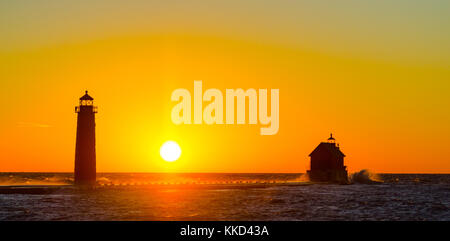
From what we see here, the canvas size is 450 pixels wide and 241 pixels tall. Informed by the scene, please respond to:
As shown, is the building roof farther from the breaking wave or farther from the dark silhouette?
the breaking wave

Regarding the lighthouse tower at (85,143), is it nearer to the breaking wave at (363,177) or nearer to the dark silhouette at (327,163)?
the dark silhouette at (327,163)

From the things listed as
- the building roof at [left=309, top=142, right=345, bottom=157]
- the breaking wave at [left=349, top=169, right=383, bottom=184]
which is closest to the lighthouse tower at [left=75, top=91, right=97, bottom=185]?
the building roof at [left=309, top=142, right=345, bottom=157]

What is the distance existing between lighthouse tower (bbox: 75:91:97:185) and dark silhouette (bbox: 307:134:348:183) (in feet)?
150

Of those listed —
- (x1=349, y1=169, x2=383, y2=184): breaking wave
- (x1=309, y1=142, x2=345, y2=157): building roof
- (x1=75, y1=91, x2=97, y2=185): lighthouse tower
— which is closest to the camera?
(x1=75, y1=91, x2=97, y2=185): lighthouse tower

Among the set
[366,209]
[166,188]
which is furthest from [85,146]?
[366,209]

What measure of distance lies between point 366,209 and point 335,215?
7.37 metres

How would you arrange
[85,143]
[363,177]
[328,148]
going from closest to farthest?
1. [85,143]
2. [328,148]
3. [363,177]

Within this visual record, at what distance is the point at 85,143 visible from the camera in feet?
204

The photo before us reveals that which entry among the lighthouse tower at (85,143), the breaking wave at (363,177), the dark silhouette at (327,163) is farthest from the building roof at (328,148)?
the lighthouse tower at (85,143)

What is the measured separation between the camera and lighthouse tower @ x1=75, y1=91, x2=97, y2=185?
62031 mm

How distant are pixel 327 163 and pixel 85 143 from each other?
159 ft

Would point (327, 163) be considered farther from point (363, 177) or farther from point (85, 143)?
point (85, 143)

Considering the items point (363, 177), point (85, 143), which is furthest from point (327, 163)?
point (85, 143)
